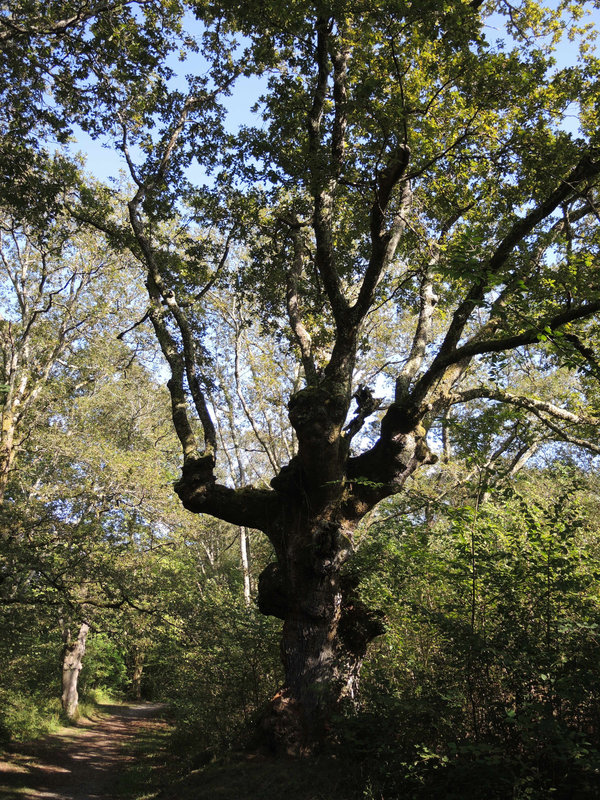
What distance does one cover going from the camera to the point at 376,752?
4859 millimetres

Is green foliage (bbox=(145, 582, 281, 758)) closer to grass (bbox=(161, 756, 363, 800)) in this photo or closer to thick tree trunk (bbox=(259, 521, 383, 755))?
thick tree trunk (bbox=(259, 521, 383, 755))

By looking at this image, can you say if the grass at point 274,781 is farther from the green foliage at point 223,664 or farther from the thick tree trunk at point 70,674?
the thick tree trunk at point 70,674

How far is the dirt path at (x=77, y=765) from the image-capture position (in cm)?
966

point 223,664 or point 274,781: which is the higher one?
point 223,664

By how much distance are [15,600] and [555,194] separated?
10797 millimetres

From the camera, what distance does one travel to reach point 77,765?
1221 cm

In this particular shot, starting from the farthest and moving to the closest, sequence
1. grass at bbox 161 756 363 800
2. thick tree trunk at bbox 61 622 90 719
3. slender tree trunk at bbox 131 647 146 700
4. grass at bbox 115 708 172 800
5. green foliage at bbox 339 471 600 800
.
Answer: slender tree trunk at bbox 131 647 146 700 → thick tree trunk at bbox 61 622 90 719 → grass at bbox 115 708 172 800 → grass at bbox 161 756 363 800 → green foliage at bbox 339 471 600 800

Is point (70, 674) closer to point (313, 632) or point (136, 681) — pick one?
point (136, 681)

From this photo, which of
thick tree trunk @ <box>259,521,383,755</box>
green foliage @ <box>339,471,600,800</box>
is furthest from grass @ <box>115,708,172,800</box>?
green foliage @ <box>339,471,600,800</box>

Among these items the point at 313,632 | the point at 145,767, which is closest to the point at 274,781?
→ the point at 313,632

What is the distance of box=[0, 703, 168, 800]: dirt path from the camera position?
9.66 meters

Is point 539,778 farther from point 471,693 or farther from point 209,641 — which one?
point 209,641

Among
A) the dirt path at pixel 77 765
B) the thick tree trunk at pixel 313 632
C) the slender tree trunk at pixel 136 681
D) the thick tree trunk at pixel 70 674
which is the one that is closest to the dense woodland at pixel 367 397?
the thick tree trunk at pixel 313 632

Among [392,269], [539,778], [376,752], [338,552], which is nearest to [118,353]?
[392,269]
